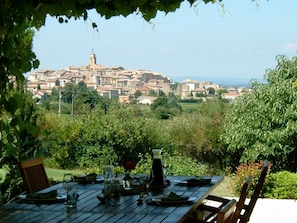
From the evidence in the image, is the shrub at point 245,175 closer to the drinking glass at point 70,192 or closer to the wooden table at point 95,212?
the wooden table at point 95,212

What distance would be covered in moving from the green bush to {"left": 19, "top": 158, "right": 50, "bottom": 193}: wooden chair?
14.2 feet

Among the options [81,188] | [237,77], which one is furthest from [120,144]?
[81,188]

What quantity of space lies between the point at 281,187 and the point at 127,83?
10.2 feet

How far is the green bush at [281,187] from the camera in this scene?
8227 mm

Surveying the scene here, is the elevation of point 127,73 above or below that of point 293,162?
above

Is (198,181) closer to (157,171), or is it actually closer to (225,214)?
(157,171)

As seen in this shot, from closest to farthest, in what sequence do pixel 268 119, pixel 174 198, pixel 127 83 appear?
pixel 174 198 < pixel 268 119 < pixel 127 83

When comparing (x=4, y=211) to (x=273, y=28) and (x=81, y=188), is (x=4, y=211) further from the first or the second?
(x=273, y=28)

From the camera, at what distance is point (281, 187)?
8258 mm

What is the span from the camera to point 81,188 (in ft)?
14.1

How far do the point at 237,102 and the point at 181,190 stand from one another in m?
5.20

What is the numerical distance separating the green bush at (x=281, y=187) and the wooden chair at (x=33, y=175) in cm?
434

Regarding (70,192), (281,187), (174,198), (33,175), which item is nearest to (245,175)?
(281,187)

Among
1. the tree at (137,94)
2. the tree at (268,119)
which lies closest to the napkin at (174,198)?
the tree at (268,119)
